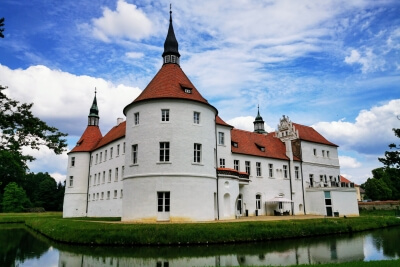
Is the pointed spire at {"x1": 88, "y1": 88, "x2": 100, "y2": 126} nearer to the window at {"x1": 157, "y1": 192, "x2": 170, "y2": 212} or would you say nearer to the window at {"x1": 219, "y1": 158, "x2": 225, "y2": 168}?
the window at {"x1": 219, "y1": 158, "x2": 225, "y2": 168}

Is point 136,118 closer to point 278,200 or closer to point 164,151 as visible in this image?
point 164,151

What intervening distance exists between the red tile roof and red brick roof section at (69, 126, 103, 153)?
21464mm

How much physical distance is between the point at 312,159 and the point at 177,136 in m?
22.4

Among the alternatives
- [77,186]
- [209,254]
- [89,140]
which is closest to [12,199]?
[77,186]

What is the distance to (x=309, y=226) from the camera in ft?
74.5

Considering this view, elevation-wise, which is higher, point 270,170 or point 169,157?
point 270,170

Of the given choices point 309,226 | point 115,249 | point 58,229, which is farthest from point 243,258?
point 58,229

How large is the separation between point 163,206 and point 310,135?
25.8 m

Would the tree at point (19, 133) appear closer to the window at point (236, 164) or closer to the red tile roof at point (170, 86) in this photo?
the red tile roof at point (170, 86)

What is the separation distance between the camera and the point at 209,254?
51.0ft

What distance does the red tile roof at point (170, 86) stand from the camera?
84.0 ft

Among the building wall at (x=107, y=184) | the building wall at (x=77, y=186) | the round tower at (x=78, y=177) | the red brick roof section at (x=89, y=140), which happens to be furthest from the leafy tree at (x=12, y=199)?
the building wall at (x=107, y=184)

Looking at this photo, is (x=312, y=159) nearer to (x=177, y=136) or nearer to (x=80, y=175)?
(x=177, y=136)

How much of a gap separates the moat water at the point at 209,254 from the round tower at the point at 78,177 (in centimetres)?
2421
